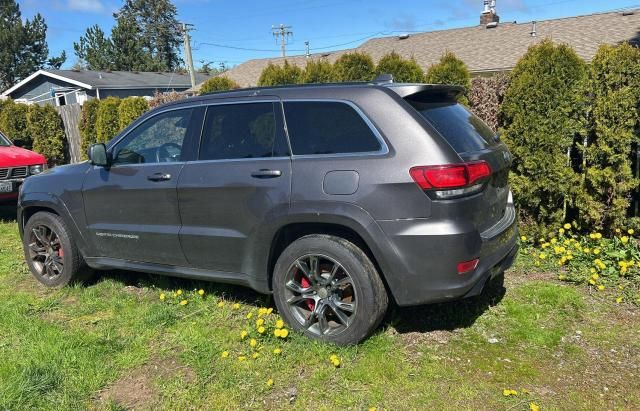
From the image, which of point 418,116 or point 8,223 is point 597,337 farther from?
point 8,223

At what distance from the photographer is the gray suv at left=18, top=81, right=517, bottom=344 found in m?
3.22

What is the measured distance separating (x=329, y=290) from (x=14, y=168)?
726 cm

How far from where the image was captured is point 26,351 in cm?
375

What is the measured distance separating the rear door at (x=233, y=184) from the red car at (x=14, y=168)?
5.81 meters

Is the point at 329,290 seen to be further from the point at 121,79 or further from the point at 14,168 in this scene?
the point at 121,79

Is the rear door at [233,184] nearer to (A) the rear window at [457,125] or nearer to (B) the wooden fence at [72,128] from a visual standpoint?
(A) the rear window at [457,125]

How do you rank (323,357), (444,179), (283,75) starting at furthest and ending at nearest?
(283,75) < (323,357) < (444,179)

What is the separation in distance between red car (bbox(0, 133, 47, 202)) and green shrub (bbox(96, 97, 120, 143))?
2131 mm

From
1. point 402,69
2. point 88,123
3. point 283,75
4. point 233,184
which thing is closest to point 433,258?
point 233,184

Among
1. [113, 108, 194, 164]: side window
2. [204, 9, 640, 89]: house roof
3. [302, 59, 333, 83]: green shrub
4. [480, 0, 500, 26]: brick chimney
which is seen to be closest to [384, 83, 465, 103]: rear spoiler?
[113, 108, 194, 164]: side window

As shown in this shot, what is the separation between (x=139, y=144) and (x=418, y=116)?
2.53 metres

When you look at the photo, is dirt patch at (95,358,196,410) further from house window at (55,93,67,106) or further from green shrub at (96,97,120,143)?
house window at (55,93,67,106)

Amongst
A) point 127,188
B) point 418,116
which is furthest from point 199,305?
point 418,116

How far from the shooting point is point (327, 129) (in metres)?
3.60
